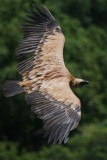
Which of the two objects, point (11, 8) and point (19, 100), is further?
point (11, 8)

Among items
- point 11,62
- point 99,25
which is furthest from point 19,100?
point 99,25

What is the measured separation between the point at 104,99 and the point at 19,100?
7.57 ft

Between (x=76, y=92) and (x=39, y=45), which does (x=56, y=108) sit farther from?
(x=76, y=92)

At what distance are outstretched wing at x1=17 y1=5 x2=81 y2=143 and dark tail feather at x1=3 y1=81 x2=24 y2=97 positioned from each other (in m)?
0.09

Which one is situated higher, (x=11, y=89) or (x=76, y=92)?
(x=11, y=89)

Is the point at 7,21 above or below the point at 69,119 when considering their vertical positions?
below

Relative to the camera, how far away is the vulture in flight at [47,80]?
15070mm

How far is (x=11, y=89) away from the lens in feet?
51.7

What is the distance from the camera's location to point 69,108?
50.1 ft

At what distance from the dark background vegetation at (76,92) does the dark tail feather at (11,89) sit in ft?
26.6

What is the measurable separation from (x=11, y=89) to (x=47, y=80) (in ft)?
1.91

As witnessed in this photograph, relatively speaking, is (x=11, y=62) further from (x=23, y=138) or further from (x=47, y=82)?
(x=47, y=82)

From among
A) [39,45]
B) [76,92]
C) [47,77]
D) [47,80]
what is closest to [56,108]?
[47,80]

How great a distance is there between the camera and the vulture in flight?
49.4 feet
